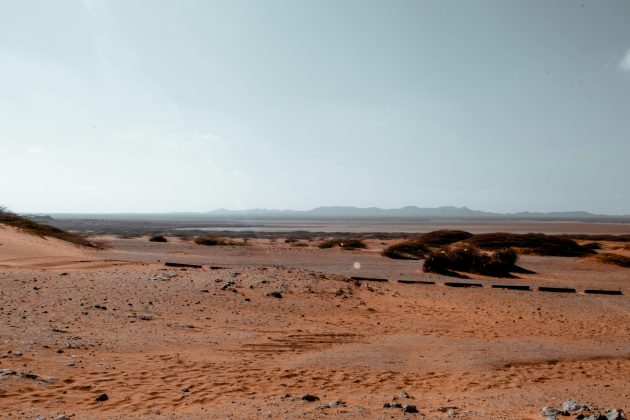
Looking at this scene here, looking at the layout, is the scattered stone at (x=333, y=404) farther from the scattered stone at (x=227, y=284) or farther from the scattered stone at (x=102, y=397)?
the scattered stone at (x=227, y=284)

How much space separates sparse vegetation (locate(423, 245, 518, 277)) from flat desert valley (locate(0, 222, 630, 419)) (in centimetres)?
591

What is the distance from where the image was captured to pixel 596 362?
885 centimetres

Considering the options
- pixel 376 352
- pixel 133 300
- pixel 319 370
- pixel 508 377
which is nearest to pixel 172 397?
pixel 319 370

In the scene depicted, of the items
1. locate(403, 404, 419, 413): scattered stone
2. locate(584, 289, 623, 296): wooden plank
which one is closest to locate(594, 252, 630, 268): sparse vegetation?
locate(584, 289, 623, 296): wooden plank

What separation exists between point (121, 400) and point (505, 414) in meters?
4.97

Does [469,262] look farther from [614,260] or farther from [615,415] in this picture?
[615,415]

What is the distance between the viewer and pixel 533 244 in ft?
116

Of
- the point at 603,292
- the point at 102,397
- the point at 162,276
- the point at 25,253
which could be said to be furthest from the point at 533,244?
the point at 102,397

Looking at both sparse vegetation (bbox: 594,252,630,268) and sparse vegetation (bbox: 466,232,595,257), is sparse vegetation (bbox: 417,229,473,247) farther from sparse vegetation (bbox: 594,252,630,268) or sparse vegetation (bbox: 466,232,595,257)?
sparse vegetation (bbox: 594,252,630,268)

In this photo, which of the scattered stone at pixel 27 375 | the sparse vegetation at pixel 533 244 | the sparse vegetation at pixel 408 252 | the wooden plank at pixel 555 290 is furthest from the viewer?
the sparse vegetation at pixel 533 244

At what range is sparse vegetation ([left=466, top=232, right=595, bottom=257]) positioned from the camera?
33.3 meters

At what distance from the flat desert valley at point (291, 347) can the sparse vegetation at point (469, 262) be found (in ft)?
19.4

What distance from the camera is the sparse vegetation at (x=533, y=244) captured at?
33.3 metres

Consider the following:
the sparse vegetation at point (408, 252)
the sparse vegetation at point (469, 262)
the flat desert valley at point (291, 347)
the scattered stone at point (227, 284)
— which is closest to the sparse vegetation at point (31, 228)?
the flat desert valley at point (291, 347)
